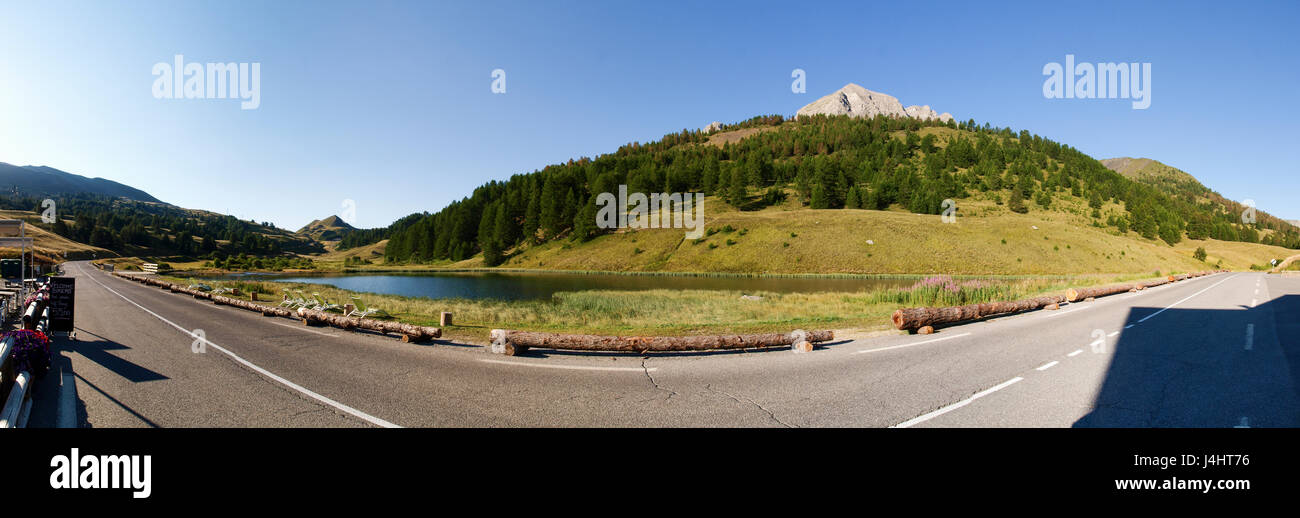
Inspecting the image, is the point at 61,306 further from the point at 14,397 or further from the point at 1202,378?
the point at 1202,378

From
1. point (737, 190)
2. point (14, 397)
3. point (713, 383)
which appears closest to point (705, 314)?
point (713, 383)

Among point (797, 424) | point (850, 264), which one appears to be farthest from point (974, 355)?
point (850, 264)

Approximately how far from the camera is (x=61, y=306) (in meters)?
12.7

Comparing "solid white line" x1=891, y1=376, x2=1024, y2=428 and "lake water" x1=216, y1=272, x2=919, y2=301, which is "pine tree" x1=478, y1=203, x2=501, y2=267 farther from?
"solid white line" x1=891, y1=376, x2=1024, y2=428

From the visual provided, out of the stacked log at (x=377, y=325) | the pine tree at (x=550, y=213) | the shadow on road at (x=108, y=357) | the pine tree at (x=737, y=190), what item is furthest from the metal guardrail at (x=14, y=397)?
the pine tree at (x=737, y=190)

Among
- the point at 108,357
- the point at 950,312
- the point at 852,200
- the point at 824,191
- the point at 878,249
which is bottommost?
the point at 108,357

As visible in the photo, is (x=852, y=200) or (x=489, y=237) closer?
(x=852, y=200)

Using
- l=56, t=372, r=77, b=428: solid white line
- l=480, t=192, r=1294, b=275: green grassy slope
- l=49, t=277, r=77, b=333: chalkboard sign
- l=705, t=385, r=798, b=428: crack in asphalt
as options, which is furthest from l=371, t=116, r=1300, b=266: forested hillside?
l=705, t=385, r=798, b=428: crack in asphalt

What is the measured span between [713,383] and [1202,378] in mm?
9168

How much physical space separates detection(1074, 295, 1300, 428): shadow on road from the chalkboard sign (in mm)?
25340

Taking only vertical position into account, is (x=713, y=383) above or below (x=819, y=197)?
below

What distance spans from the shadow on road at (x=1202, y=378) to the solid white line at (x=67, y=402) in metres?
15.2

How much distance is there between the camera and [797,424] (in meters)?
5.79
